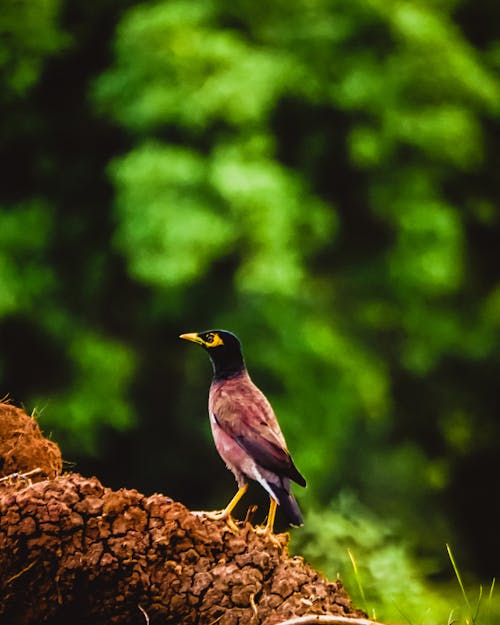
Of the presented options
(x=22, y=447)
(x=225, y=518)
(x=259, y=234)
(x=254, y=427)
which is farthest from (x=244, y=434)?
(x=259, y=234)

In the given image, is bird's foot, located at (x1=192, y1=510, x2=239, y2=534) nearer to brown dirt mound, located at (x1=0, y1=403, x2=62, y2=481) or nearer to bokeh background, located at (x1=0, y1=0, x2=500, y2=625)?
brown dirt mound, located at (x1=0, y1=403, x2=62, y2=481)

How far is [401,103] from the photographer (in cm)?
1036

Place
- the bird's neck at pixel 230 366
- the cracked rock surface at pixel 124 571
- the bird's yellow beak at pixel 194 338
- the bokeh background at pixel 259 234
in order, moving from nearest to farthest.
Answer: the cracked rock surface at pixel 124 571, the bird's yellow beak at pixel 194 338, the bird's neck at pixel 230 366, the bokeh background at pixel 259 234

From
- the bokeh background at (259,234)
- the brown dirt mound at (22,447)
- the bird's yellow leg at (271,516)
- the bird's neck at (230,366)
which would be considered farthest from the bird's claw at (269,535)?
the bokeh background at (259,234)

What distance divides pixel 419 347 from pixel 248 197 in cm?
273

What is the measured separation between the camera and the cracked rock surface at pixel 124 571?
266 centimetres

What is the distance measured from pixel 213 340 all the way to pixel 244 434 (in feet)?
1.06

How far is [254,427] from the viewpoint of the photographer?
9.79 ft

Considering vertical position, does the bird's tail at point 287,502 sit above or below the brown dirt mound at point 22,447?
above

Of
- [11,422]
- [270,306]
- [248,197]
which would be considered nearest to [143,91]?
[248,197]

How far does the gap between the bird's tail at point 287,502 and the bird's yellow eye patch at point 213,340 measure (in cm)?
51

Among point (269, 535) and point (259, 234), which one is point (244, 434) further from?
point (259, 234)

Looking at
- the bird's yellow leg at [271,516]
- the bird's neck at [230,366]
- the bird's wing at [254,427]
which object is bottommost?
the bird's yellow leg at [271,516]

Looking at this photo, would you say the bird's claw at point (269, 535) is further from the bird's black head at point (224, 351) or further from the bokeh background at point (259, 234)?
the bokeh background at point (259, 234)
